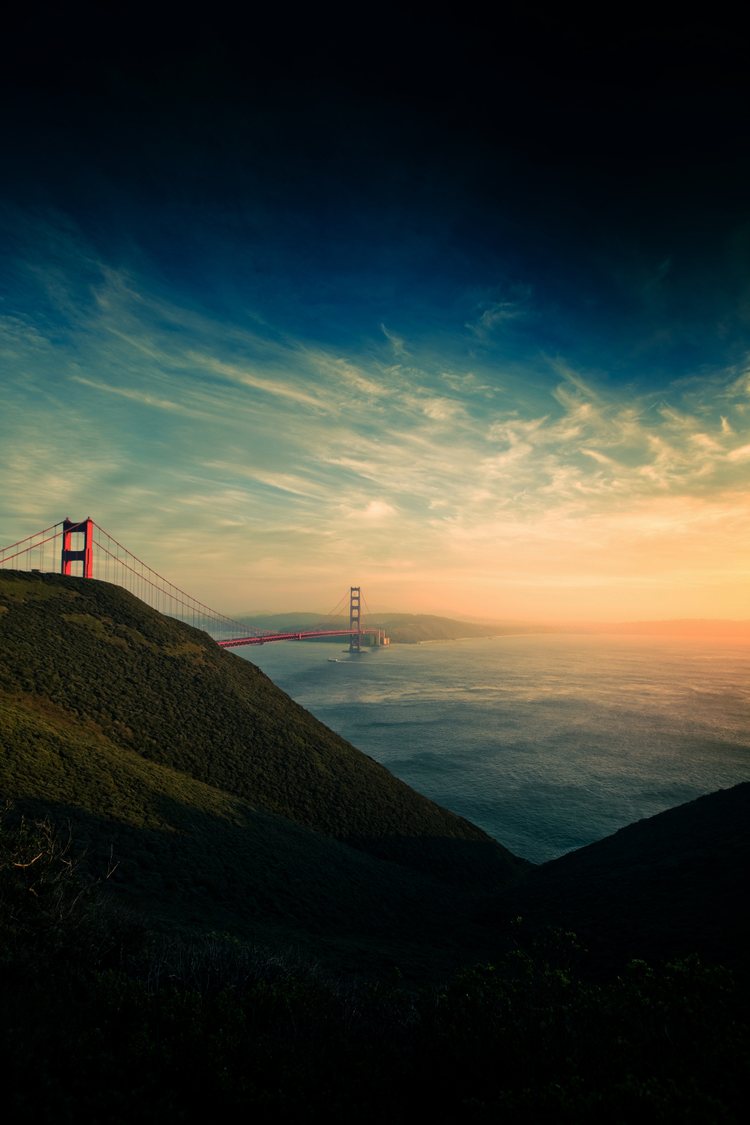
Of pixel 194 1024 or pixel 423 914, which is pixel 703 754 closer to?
pixel 423 914

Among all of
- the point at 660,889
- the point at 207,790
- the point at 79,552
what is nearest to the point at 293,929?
the point at 207,790

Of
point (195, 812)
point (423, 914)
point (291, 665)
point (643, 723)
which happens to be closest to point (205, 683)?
point (195, 812)

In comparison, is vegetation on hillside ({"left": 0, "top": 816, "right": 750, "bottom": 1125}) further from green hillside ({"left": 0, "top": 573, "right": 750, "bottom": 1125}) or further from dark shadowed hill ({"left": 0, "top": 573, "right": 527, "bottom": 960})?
dark shadowed hill ({"left": 0, "top": 573, "right": 527, "bottom": 960})

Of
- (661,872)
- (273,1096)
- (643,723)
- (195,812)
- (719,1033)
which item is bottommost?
(643,723)

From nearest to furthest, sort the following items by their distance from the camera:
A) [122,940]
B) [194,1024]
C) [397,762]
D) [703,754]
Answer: [194,1024]
[122,940]
[397,762]
[703,754]

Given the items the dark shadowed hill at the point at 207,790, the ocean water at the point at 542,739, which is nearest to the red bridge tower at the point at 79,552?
the dark shadowed hill at the point at 207,790

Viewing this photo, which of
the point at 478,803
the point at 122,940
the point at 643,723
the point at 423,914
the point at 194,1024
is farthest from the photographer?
the point at 643,723
